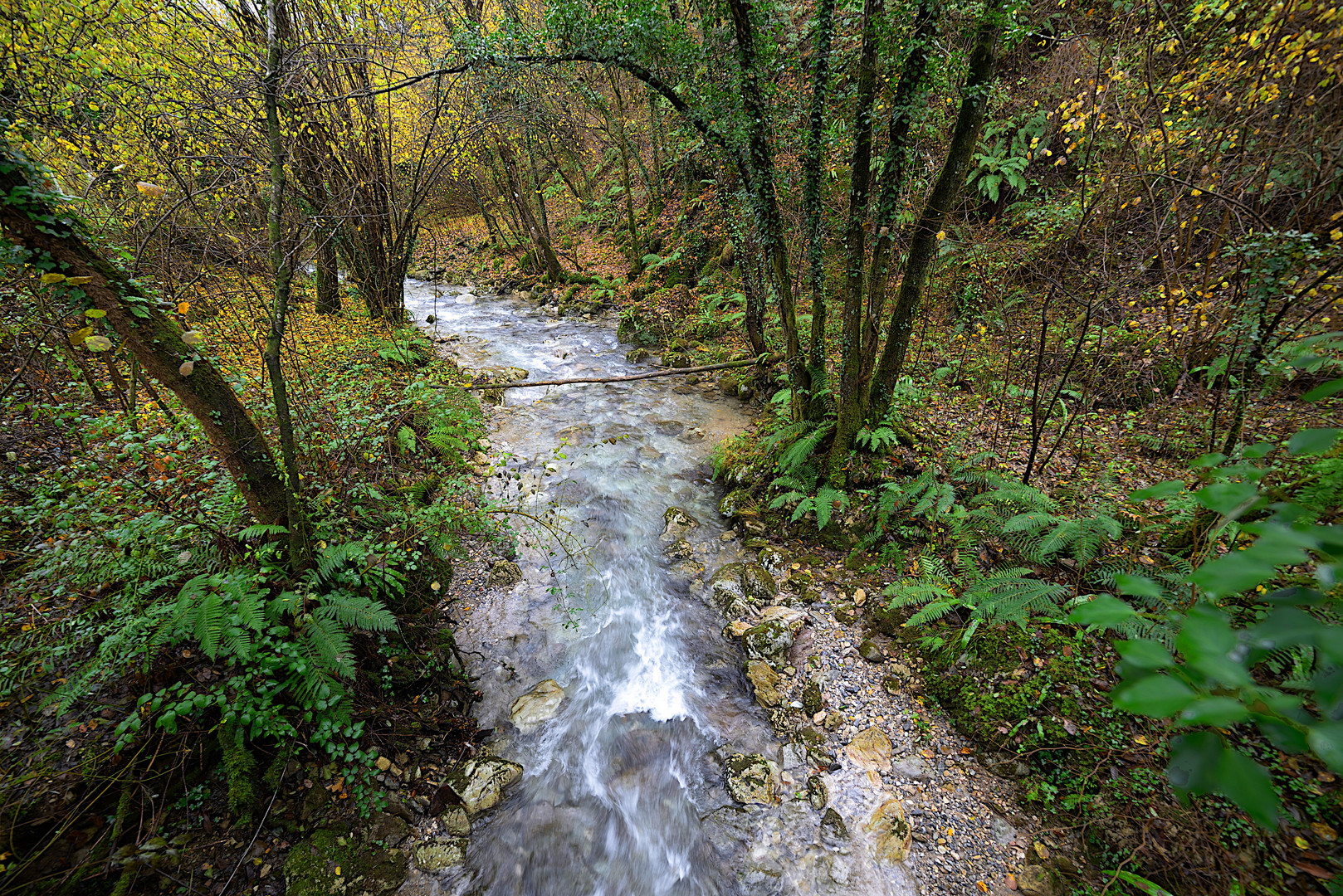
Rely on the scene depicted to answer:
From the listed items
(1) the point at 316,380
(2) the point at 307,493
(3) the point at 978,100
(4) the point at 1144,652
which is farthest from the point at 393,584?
(3) the point at 978,100

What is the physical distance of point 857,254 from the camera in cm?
511

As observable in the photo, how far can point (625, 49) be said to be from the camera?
6105 mm

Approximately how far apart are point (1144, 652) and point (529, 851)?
155 inches

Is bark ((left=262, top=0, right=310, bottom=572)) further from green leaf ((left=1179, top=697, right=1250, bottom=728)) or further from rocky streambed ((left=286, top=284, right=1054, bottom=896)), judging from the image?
green leaf ((left=1179, top=697, right=1250, bottom=728))

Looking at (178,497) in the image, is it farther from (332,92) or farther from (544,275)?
(544,275)

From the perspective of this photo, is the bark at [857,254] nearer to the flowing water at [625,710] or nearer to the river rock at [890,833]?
the flowing water at [625,710]

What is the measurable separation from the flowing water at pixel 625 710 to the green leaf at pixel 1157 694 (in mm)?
2999

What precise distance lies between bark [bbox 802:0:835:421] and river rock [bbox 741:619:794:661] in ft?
9.12

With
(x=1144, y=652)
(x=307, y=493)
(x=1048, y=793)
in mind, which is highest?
(x=1144, y=652)

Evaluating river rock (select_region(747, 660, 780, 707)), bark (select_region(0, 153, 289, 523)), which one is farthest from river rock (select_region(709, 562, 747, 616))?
bark (select_region(0, 153, 289, 523))

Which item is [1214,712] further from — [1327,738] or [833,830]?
[833,830]

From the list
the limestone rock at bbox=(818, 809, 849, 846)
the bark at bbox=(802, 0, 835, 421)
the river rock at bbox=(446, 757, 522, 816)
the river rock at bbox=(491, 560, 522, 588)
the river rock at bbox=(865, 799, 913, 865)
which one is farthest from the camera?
the river rock at bbox=(491, 560, 522, 588)

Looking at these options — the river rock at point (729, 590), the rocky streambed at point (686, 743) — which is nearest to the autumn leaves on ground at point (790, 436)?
the rocky streambed at point (686, 743)

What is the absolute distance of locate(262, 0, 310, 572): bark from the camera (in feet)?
10.4
